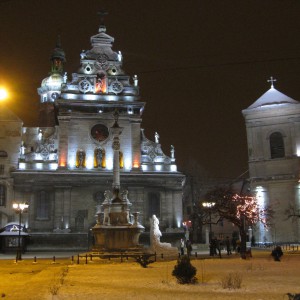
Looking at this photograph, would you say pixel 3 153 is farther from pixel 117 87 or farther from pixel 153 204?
pixel 153 204

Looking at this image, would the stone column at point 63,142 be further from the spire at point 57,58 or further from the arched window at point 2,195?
the spire at point 57,58

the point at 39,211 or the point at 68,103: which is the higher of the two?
the point at 68,103

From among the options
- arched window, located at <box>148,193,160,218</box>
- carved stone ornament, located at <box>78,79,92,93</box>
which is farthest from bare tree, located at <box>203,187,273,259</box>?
carved stone ornament, located at <box>78,79,92,93</box>

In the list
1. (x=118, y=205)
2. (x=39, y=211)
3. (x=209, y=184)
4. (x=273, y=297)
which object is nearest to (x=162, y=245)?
(x=118, y=205)

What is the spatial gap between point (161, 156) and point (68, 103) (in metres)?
11.7

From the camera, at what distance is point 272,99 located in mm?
53406

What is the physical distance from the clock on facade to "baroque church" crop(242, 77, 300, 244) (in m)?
16.4

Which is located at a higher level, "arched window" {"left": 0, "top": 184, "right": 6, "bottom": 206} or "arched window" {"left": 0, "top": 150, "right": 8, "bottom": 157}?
"arched window" {"left": 0, "top": 150, "right": 8, "bottom": 157}

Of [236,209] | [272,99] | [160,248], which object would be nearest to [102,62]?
[272,99]

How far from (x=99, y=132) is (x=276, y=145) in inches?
785

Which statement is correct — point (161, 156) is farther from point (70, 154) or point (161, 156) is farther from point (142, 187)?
point (70, 154)

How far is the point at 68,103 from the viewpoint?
49594 mm

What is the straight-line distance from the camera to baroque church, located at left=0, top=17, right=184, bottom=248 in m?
47.4

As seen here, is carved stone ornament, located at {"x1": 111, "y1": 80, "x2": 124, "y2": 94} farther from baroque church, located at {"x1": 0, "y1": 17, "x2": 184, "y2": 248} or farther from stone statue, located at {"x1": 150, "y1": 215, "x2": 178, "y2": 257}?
stone statue, located at {"x1": 150, "y1": 215, "x2": 178, "y2": 257}
